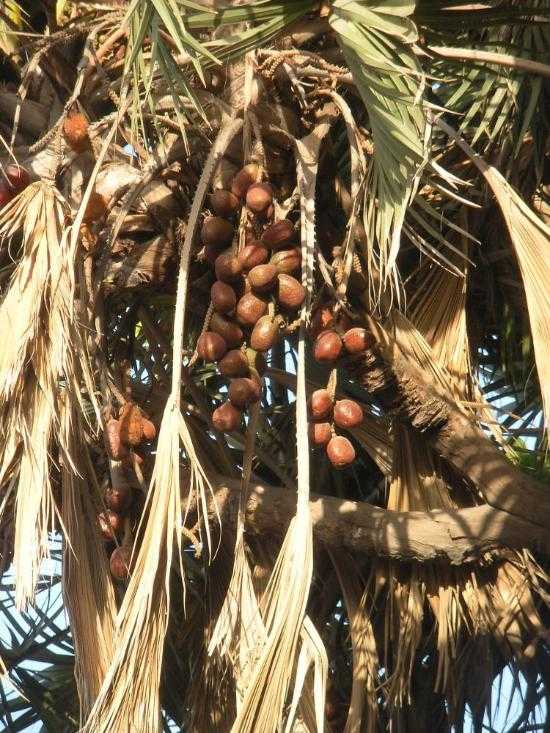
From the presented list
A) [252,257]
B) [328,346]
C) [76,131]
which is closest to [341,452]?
[328,346]

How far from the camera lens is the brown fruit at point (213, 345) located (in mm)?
2812

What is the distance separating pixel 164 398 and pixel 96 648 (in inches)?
33.0

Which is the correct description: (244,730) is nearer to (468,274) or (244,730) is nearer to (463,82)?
(468,274)

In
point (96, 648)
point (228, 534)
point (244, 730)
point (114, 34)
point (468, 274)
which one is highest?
point (114, 34)

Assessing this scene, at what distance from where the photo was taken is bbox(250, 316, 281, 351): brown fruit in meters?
2.80

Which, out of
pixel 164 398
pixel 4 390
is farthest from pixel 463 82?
pixel 4 390

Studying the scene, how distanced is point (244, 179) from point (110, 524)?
3.32 ft

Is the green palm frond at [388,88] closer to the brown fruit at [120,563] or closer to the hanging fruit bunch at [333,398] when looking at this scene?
the hanging fruit bunch at [333,398]

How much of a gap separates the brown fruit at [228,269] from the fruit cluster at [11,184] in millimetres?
683

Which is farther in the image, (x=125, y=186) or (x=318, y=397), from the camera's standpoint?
(x=125, y=186)

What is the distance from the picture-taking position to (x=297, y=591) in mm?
2498

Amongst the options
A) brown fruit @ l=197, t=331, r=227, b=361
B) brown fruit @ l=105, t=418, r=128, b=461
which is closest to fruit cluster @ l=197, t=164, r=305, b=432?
brown fruit @ l=197, t=331, r=227, b=361

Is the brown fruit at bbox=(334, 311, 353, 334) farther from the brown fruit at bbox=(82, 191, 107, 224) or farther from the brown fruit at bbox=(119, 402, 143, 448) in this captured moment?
the brown fruit at bbox=(82, 191, 107, 224)

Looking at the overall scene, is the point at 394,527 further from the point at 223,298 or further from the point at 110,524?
the point at 223,298
